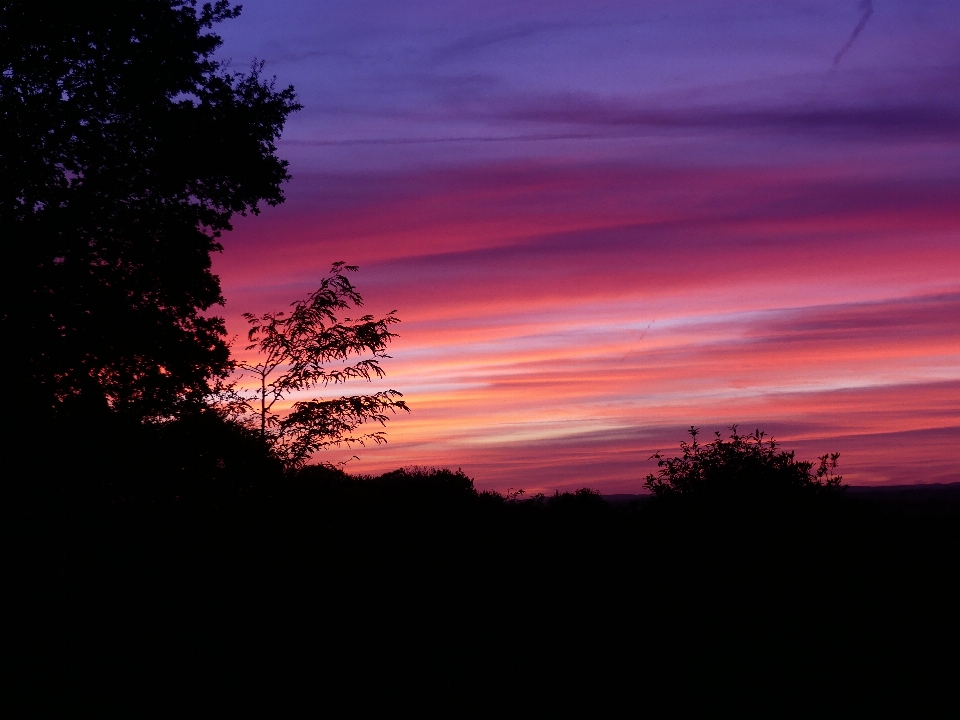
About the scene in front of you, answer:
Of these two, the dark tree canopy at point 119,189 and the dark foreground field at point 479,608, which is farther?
the dark tree canopy at point 119,189

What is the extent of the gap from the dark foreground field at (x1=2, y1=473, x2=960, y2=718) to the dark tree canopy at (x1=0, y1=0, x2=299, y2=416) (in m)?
3.24

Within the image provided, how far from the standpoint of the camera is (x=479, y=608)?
15125mm

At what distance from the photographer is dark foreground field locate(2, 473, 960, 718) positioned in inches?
515

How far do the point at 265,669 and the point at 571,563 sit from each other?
5.37 metres

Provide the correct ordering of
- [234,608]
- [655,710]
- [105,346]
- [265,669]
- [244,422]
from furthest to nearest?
1. [244,422]
2. [105,346]
3. [234,608]
4. [265,669]
5. [655,710]

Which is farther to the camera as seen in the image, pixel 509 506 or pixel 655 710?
pixel 509 506

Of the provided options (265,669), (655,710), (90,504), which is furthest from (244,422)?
(655,710)

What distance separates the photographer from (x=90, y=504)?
1593cm

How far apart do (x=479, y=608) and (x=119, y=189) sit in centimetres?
1138

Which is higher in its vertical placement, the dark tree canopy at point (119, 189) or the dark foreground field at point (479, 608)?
the dark tree canopy at point (119, 189)

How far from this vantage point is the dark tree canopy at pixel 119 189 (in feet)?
58.9

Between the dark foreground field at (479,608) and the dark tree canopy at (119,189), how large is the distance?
3.24 m

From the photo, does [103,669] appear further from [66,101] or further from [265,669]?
[66,101]

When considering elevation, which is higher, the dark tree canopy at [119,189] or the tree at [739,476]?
the dark tree canopy at [119,189]
